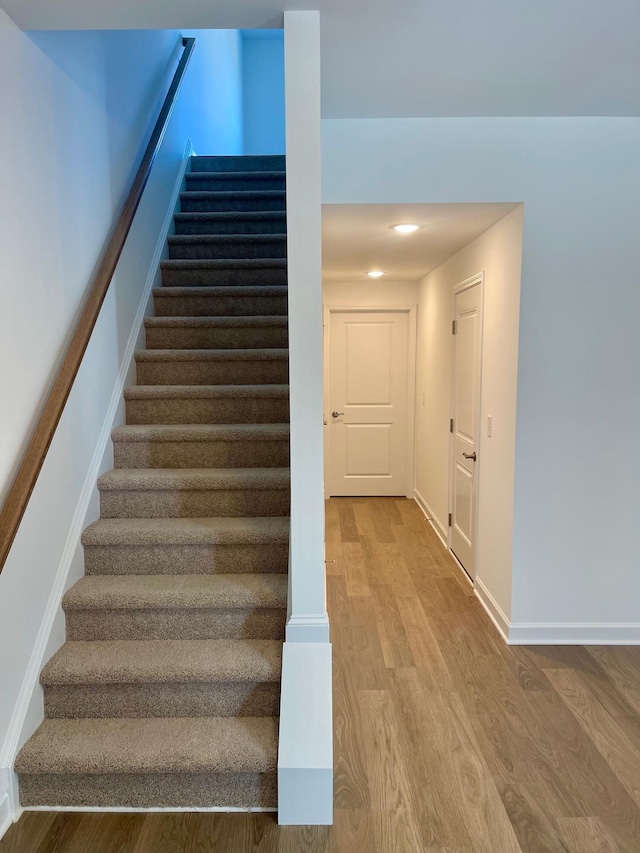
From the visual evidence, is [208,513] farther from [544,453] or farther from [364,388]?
[364,388]

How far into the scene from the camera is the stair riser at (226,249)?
140 inches

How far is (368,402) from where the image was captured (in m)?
5.47

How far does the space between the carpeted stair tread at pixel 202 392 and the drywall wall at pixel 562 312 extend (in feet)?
3.13

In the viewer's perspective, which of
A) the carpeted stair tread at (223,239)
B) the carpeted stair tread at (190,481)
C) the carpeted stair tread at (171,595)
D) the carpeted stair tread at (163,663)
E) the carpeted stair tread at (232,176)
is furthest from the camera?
the carpeted stair tread at (232,176)

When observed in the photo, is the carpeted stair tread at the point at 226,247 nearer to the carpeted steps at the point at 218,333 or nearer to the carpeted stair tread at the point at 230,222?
the carpeted stair tread at the point at 230,222

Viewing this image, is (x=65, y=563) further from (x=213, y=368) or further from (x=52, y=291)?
(x=213, y=368)

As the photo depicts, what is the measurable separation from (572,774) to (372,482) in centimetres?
372

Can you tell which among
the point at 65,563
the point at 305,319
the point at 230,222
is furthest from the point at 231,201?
the point at 65,563

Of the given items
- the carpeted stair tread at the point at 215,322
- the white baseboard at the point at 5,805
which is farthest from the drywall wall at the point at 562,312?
the white baseboard at the point at 5,805

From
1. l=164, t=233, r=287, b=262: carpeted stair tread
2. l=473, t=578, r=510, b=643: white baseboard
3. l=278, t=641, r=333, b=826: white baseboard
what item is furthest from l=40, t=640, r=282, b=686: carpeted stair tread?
l=164, t=233, r=287, b=262: carpeted stair tread

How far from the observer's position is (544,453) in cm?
271

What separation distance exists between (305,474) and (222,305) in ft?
5.73

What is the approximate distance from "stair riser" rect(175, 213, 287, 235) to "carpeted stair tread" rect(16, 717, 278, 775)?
3.02m

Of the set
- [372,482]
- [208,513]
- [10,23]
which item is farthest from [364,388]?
[10,23]
